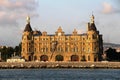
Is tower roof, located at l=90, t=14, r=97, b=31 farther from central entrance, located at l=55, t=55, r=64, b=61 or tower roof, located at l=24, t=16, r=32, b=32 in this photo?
tower roof, located at l=24, t=16, r=32, b=32

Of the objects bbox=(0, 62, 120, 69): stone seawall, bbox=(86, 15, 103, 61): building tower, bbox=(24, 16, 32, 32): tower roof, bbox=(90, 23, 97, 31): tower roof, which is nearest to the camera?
bbox=(0, 62, 120, 69): stone seawall

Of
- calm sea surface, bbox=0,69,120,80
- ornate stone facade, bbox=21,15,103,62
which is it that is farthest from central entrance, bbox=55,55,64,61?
calm sea surface, bbox=0,69,120,80

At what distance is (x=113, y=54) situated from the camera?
19188 cm

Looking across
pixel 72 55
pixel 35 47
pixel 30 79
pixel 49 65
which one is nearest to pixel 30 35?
pixel 35 47

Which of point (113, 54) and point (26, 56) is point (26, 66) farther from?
point (113, 54)

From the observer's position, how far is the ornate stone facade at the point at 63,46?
591 ft

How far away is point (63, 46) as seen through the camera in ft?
598

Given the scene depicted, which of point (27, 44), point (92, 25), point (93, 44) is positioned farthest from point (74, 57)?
point (27, 44)

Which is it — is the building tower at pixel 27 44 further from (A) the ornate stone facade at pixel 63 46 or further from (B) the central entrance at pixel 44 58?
(B) the central entrance at pixel 44 58

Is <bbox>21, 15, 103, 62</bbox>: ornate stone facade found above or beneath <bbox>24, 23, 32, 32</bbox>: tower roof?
beneath

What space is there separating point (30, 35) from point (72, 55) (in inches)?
636

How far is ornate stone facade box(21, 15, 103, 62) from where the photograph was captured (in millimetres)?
180125

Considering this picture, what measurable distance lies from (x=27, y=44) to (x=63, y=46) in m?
12.2

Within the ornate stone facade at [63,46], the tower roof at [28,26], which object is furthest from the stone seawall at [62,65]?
the tower roof at [28,26]
